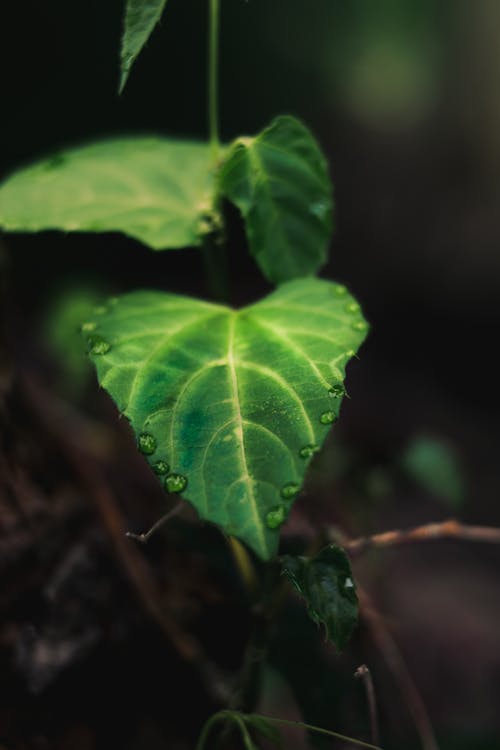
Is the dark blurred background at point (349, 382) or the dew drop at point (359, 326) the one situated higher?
the dew drop at point (359, 326)

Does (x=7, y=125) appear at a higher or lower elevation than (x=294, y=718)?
higher

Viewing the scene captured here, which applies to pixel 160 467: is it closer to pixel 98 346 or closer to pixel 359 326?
pixel 98 346

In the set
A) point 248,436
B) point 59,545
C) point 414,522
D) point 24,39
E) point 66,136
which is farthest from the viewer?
point 66,136

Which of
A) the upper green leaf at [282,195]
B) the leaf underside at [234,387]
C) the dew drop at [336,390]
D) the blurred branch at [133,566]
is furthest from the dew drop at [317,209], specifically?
the blurred branch at [133,566]

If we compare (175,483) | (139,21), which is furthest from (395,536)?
(139,21)

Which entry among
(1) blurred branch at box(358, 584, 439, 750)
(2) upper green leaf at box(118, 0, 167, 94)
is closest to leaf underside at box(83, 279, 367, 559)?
(2) upper green leaf at box(118, 0, 167, 94)

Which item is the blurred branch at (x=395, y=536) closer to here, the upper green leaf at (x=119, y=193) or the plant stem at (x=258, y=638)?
the plant stem at (x=258, y=638)

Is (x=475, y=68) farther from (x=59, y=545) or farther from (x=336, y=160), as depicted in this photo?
(x=59, y=545)

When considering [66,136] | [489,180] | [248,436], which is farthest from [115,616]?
[489,180]
